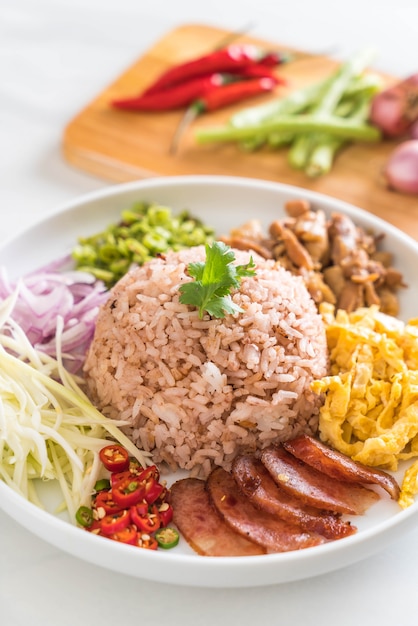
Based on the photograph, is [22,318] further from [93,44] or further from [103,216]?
[93,44]

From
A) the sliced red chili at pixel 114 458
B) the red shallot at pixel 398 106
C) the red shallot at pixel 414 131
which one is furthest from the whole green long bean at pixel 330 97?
the sliced red chili at pixel 114 458

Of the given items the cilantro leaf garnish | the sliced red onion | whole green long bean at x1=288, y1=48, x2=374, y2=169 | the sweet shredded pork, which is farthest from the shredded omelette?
whole green long bean at x1=288, y1=48, x2=374, y2=169

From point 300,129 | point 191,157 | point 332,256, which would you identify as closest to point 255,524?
point 332,256

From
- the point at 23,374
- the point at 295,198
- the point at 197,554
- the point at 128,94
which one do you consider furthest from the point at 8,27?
the point at 197,554

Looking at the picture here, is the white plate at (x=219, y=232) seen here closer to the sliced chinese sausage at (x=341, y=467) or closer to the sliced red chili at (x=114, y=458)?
the sliced chinese sausage at (x=341, y=467)

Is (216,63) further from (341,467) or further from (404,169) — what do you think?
(341,467)
